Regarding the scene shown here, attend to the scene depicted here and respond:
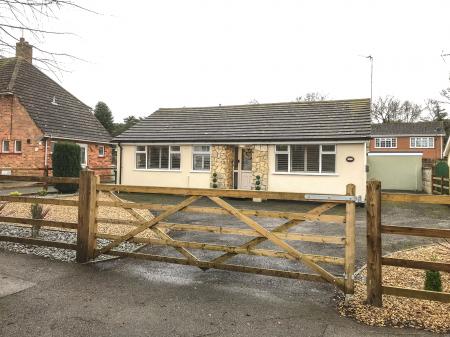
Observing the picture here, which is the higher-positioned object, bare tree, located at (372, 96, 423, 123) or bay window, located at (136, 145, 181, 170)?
bare tree, located at (372, 96, 423, 123)

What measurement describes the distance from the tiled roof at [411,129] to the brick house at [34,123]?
37.8 m

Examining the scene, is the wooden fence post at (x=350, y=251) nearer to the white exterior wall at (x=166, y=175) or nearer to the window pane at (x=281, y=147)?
the window pane at (x=281, y=147)

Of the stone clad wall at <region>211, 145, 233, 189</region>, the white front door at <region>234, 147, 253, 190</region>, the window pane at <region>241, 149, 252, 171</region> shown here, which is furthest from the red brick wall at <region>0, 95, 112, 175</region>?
the window pane at <region>241, 149, 252, 171</region>

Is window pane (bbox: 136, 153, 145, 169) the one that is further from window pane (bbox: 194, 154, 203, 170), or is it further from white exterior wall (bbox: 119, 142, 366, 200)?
window pane (bbox: 194, 154, 203, 170)

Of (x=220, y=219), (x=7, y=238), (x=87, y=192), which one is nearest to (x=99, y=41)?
(x=87, y=192)

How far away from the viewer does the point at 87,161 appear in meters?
26.5

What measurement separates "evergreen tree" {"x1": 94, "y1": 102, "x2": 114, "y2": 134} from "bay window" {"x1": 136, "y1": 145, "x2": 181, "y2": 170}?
76.6 ft

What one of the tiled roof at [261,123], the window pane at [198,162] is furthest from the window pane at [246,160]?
the window pane at [198,162]

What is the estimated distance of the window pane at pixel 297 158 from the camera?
17.2m

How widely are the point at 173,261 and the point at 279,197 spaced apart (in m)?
1.89

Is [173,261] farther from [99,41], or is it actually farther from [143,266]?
[99,41]

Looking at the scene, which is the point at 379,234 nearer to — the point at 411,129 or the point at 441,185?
the point at 441,185

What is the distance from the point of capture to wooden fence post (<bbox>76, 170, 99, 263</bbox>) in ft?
19.6

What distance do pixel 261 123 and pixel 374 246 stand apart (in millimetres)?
15451
